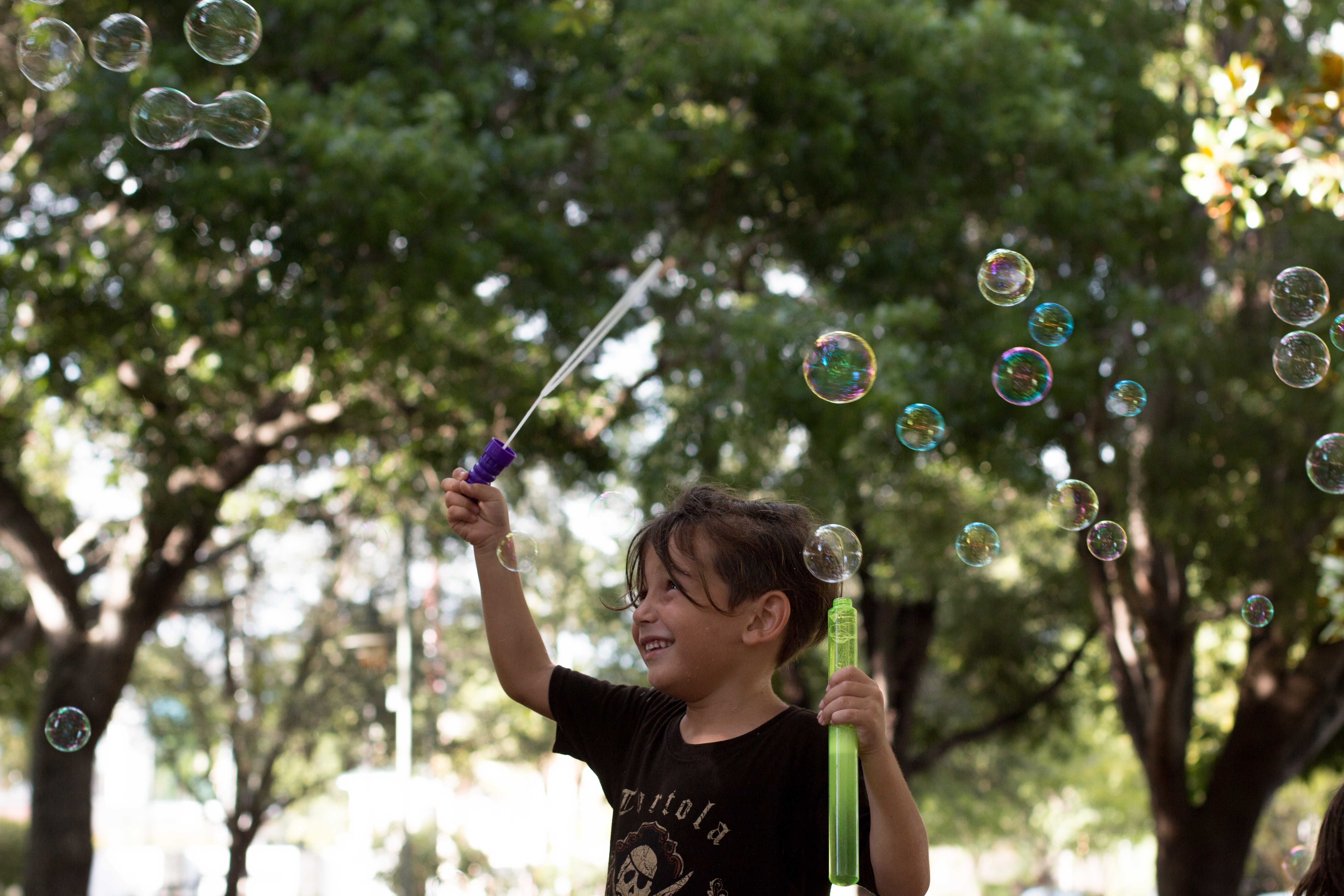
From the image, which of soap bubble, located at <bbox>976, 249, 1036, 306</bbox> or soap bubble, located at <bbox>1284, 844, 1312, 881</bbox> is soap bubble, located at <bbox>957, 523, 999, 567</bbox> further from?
soap bubble, located at <bbox>1284, 844, 1312, 881</bbox>

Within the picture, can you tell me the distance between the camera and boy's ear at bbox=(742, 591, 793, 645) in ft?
7.77

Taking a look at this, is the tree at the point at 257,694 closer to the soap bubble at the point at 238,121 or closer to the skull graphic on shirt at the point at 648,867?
the soap bubble at the point at 238,121

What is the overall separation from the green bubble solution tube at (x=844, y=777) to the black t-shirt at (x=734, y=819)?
0.26 ft

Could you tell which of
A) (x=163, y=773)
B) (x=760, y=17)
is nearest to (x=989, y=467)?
(x=760, y=17)

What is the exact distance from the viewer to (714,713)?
2381 millimetres

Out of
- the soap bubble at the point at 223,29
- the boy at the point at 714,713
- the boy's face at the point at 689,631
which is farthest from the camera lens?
the soap bubble at the point at 223,29

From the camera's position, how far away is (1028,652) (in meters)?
15.6

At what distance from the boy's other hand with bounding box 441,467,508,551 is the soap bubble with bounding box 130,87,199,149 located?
2.81 meters

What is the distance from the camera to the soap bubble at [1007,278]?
425cm

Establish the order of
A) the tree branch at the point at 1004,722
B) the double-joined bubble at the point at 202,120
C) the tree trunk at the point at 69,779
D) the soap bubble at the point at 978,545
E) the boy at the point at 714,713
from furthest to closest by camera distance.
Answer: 1. the tree branch at the point at 1004,722
2. the tree trunk at the point at 69,779
3. the double-joined bubble at the point at 202,120
4. the soap bubble at the point at 978,545
5. the boy at the point at 714,713

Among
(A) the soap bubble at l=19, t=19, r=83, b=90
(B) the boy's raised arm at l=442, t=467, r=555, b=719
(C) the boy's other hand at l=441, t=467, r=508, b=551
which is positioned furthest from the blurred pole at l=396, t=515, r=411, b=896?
(C) the boy's other hand at l=441, t=467, r=508, b=551

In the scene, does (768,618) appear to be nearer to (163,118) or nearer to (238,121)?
(238,121)

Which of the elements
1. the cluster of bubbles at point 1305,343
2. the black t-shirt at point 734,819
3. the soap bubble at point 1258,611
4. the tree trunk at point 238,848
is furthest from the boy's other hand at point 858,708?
the tree trunk at point 238,848

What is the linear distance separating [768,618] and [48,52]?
392 cm
